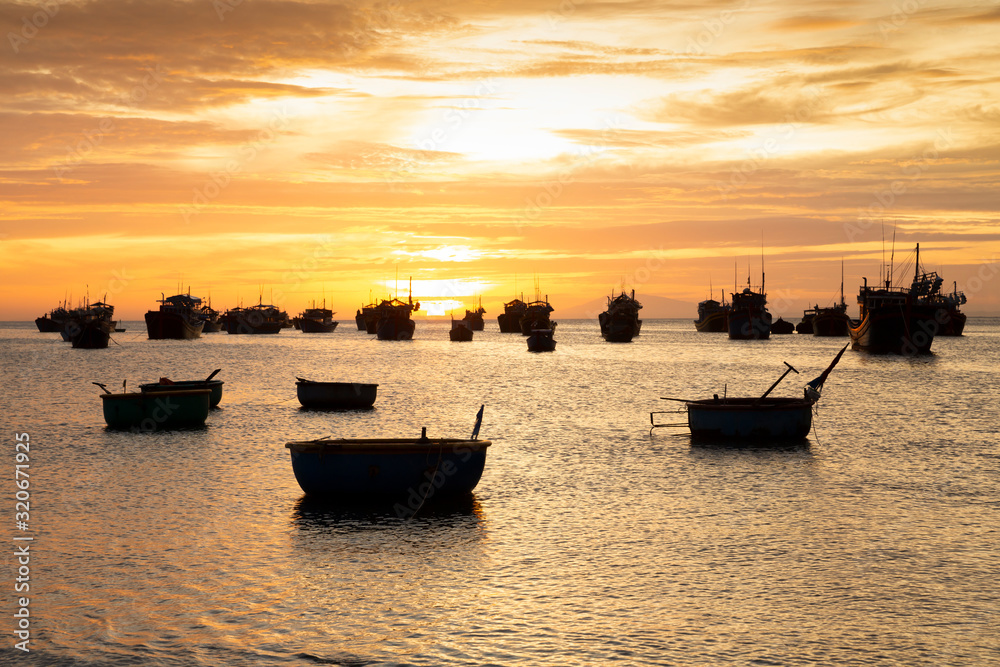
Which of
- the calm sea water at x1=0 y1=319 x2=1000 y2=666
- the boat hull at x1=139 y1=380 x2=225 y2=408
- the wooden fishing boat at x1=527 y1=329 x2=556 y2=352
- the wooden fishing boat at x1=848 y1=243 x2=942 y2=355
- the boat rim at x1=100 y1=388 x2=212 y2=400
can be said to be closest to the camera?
the calm sea water at x1=0 y1=319 x2=1000 y2=666

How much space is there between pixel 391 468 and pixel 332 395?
101 feet

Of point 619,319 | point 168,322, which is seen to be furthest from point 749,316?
point 168,322

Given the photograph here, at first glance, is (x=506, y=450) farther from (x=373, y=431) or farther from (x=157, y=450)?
(x=157, y=450)

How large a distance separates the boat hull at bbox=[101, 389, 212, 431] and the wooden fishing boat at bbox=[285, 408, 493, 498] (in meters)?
20.6

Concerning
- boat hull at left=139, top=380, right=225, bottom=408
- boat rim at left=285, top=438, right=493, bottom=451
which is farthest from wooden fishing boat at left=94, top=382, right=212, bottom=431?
boat rim at left=285, top=438, right=493, bottom=451

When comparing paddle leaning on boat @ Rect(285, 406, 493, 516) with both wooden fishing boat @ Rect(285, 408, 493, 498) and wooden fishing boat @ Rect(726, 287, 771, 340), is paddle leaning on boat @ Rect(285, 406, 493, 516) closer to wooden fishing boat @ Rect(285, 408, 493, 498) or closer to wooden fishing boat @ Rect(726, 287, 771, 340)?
wooden fishing boat @ Rect(285, 408, 493, 498)

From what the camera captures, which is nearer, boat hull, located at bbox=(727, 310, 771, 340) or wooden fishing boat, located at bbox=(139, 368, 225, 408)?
wooden fishing boat, located at bbox=(139, 368, 225, 408)

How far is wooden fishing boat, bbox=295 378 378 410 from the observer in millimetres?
52750

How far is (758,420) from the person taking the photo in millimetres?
35688

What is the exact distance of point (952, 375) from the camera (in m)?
86.6

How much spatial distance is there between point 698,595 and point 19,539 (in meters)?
15.8

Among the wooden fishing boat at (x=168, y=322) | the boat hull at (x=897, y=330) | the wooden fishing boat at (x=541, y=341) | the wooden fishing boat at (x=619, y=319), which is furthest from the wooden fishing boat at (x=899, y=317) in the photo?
the wooden fishing boat at (x=168, y=322)

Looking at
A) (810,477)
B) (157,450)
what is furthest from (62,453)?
(810,477)

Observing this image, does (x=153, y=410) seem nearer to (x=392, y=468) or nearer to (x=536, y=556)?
(x=392, y=468)
